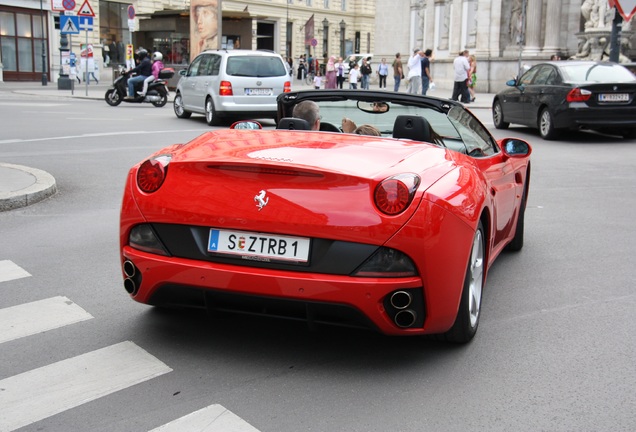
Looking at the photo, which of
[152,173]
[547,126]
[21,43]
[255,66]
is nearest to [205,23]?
[255,66]

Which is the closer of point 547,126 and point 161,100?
point 547,126

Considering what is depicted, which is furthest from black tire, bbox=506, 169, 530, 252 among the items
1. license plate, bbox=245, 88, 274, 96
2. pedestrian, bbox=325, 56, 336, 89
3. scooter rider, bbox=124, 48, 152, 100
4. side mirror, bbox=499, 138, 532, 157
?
pedestrian, bbox=325, 56, 336, 89

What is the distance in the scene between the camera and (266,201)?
3908mm

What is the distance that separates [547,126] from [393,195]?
46.1 ft

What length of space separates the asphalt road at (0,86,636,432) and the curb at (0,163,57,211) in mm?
1437

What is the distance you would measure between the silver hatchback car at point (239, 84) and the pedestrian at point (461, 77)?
9648mm

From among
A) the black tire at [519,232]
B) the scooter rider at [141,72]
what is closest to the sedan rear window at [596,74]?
the black tire at [519,232]

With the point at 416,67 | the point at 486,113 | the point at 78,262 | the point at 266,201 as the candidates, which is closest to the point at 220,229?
the point at 266,201

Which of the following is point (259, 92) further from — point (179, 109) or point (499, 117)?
point (499, 117)

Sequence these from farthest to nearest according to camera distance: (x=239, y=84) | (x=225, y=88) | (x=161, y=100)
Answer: (x=161, y=100) < (x=239, y=84) < (x=225, y=88)

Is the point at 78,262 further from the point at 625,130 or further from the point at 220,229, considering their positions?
the point at 625,130

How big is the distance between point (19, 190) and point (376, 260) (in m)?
6.11

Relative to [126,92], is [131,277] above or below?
below

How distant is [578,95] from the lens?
16.2 meters
